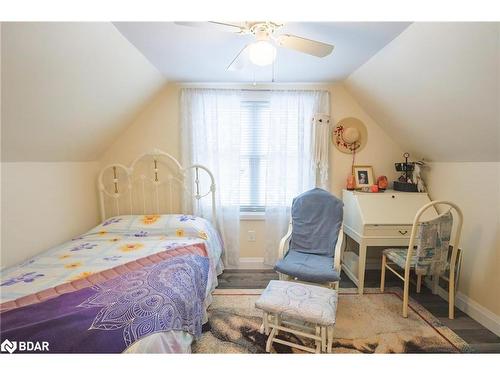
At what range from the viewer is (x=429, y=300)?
223 centimetres

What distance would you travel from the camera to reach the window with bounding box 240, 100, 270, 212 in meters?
2.78

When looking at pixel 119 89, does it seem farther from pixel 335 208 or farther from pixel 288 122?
pixel 335 208

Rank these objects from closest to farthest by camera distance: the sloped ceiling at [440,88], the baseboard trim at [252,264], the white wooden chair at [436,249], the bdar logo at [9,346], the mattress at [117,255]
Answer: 1. the bdar logo at [9,346]
2. the mattress at [117,255]
3. the sloped ceiling at [440,88]
4. the white wooden chair at [436,249]
5. the baseboard trim at [252,264]

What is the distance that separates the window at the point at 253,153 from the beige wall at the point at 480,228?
1.93 m

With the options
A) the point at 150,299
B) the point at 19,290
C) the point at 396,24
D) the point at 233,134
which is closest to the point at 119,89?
the point at 233,134

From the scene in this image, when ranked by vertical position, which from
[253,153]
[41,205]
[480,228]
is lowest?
[480,228]

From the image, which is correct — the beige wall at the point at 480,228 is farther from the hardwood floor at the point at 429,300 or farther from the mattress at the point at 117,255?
the mattress at the point at 117,255

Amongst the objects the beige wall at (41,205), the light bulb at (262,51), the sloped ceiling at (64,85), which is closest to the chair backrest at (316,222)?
the light bulb at (262,51)

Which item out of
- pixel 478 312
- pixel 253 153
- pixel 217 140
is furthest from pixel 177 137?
pixel 478 312

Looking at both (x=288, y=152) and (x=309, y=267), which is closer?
(x=309, y=267)

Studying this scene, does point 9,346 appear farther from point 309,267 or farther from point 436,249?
point 436,249

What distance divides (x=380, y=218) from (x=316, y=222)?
0.63 metres

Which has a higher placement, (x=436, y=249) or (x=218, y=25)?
(x=218, y=25)

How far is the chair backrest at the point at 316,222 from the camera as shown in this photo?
7.60 ft
